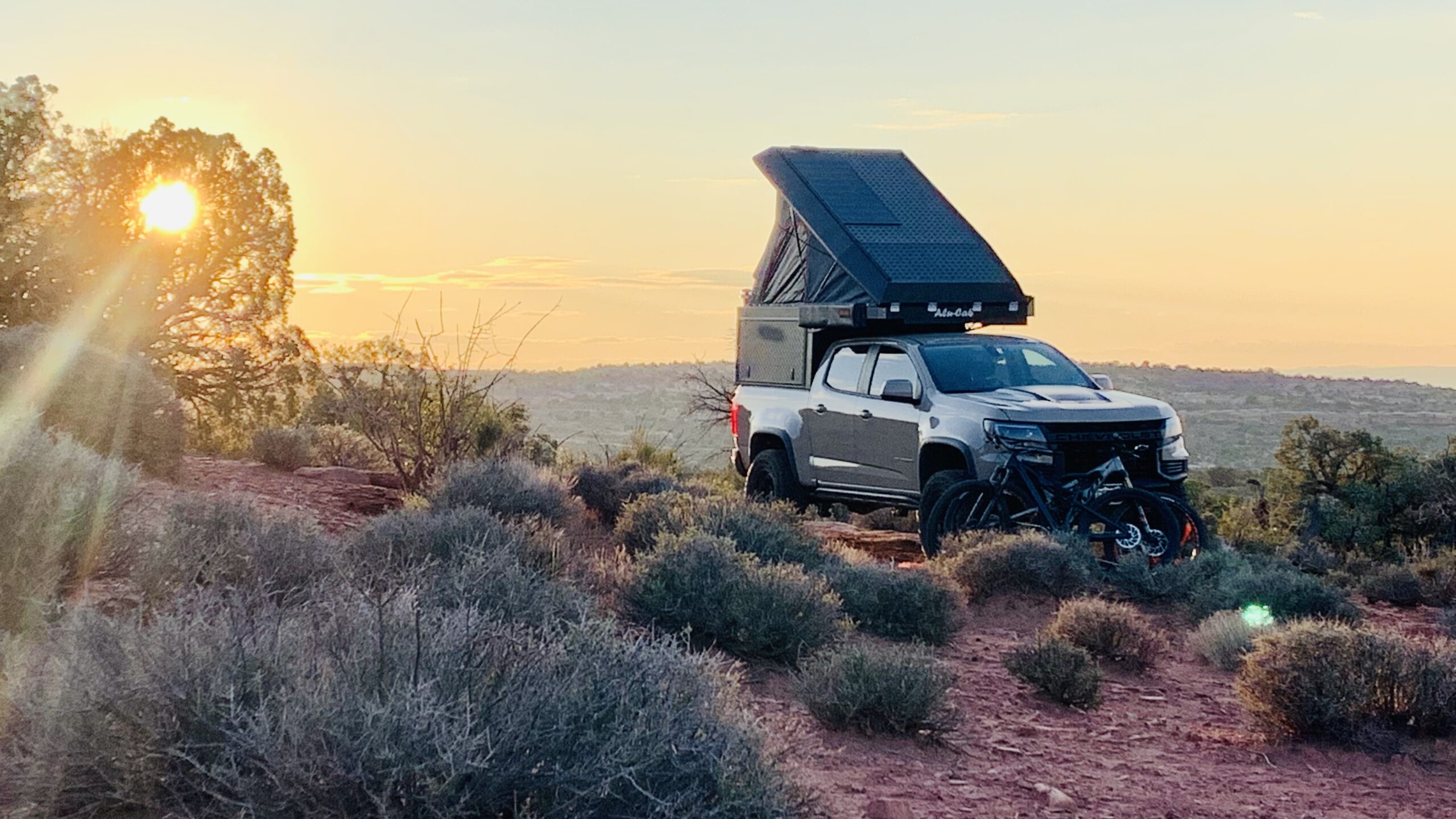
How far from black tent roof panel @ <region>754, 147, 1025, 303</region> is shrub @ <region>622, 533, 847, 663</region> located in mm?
5771

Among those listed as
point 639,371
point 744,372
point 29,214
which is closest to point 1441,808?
point 744,372

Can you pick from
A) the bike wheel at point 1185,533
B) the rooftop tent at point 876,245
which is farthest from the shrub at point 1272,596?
the rooftop tent at point 876,245

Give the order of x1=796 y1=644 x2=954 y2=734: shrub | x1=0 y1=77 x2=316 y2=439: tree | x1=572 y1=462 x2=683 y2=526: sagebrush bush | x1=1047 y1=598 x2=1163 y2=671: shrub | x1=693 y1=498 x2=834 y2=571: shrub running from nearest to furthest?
x1=796 y1=644 x2=954 y2=734: shrub, x1=1047 y1=598 x2=1163 y2=671: shrub, x1=693 y1=498 x2=834 y2=571: shrub, x1=572 y1=462 x2=683 y2=526: sagebrush bush, x1=0 y1=77 x2=316 y2=439: tree

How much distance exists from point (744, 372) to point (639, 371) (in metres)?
73.6

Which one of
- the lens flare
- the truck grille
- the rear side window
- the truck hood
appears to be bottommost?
the truck grille

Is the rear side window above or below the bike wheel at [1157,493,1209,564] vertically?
above

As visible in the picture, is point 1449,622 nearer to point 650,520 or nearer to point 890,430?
point 890,430

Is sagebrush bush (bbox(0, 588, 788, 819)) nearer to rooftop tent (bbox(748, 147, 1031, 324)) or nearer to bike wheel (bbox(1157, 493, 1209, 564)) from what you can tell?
bike wheel (bbox(1157, 493, 1209, 564))

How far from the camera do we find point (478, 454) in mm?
15523

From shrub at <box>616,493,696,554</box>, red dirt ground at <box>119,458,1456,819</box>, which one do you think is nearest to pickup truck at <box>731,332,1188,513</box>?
shrub at <box>616,493,696,554</box>

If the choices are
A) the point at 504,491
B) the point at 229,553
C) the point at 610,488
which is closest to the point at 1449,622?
the point at 504,491

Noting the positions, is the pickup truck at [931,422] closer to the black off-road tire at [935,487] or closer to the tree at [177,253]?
the black off-road tire at [935,487]

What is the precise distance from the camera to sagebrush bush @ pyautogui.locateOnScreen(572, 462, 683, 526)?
1368 cm

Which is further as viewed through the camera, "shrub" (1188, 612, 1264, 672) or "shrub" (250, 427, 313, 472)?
"shrub" (250, 427, 313, 472)
